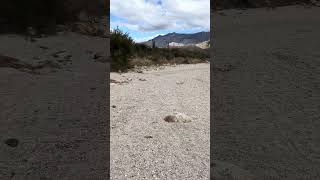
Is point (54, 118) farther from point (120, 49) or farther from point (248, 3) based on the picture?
point (248, 3)

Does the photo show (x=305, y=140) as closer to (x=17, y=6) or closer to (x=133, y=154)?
(x=133, y=154)

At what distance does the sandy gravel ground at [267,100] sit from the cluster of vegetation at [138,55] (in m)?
1.39

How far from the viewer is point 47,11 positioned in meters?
5.68

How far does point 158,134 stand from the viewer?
2.11 meters

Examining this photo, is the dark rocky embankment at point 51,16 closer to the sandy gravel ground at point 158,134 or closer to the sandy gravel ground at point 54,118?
the sandy gravel ground at point 54,118

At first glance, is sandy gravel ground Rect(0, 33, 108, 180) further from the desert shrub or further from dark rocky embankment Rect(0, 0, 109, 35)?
dark rocky embankment Rect(0, 0, 109, 35)

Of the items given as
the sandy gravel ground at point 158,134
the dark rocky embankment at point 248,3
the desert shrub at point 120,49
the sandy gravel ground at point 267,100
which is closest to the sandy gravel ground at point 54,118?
the sandy gravel ground at point 158,134

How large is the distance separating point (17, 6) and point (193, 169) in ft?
16.0

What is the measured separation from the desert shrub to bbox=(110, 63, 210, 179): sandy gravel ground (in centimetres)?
161

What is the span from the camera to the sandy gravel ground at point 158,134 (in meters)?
1.66

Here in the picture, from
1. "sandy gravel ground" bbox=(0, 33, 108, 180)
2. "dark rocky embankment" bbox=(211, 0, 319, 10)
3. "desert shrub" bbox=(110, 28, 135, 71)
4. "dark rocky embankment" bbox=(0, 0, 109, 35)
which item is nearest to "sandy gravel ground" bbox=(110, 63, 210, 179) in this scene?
"sandy gravel ground" bbox=(0, 33, 108, 180)

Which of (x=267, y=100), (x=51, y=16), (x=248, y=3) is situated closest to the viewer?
(x=267, y=100)

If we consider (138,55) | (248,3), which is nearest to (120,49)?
(138,55)

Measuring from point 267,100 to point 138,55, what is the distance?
12.6 ft
